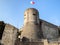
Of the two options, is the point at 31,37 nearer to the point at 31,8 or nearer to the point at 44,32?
the point at 44,32

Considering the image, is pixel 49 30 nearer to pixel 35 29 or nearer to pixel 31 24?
pixel 35 29

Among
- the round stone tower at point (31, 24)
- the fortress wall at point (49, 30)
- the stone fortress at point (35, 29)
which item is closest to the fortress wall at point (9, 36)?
the stone fortress at point (35, 29)

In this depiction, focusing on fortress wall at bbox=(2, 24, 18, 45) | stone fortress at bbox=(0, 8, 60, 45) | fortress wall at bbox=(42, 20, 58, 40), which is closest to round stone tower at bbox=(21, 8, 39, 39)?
stone fortress at bbox=(0, 8, 60, 45)

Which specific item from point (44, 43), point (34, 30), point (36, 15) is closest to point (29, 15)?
point (36, 15)

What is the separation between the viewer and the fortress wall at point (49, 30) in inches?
1230

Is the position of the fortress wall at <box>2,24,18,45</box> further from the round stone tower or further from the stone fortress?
the round stone tower

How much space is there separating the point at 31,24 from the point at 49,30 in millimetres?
4604

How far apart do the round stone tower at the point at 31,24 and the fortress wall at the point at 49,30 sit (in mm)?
1927

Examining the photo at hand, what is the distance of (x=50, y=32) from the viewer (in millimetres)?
32250

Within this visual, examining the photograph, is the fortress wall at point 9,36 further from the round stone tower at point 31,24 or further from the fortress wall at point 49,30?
the fortress wall at point 49,30

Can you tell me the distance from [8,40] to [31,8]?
23.1 m

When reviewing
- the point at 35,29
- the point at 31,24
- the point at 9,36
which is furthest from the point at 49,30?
the point at 9,36

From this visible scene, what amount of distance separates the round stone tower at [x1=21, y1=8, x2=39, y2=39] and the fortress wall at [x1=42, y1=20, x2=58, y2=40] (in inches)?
75.8

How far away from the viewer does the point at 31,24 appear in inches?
1182
